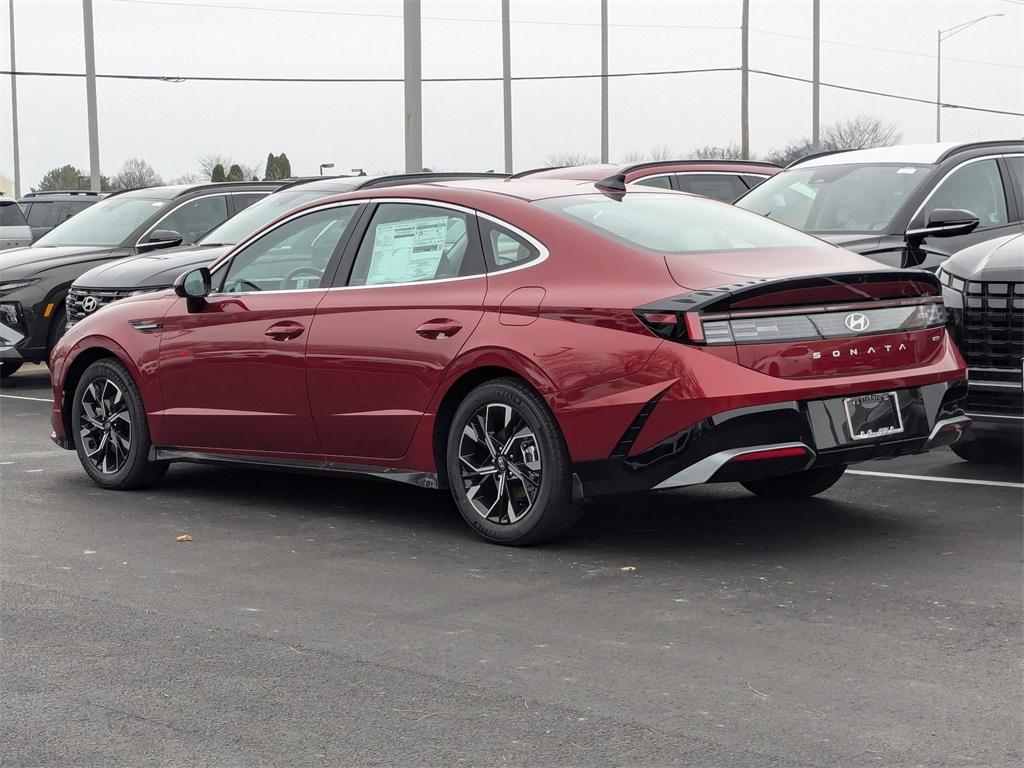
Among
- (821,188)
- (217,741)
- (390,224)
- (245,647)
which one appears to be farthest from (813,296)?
(821,188)

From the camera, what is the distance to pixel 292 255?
781 cm

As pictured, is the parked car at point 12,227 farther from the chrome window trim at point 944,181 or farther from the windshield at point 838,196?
the chrome window trim at point 944,181

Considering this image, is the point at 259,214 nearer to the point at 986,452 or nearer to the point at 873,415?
the point at 986,452

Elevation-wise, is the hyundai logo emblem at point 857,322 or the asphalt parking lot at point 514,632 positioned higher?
the hyundai logo emblem at point 857,322

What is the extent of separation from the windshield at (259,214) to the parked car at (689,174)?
79.0 inches

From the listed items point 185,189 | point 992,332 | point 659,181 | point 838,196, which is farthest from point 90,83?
point 992,332

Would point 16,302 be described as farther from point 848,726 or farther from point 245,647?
point 848,726

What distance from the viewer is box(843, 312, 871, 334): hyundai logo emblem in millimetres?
6438

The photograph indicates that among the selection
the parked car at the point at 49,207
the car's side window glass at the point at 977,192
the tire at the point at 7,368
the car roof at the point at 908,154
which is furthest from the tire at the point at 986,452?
the parked car at the point at 49,207

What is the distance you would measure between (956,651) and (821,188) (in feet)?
22.0

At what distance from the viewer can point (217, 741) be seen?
4234 mm

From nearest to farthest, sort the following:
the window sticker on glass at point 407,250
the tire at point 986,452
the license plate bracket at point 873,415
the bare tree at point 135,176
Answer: the license plate bracket at point 873,415 → the window sticker on glass at point 407,250 → the tire at point 986,452 → the bare tree at point 135,176

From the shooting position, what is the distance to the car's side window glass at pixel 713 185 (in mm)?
14805

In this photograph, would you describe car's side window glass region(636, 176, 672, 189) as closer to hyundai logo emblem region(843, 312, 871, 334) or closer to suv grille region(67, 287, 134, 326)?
suv grille region(67, 287, 134, 326)
